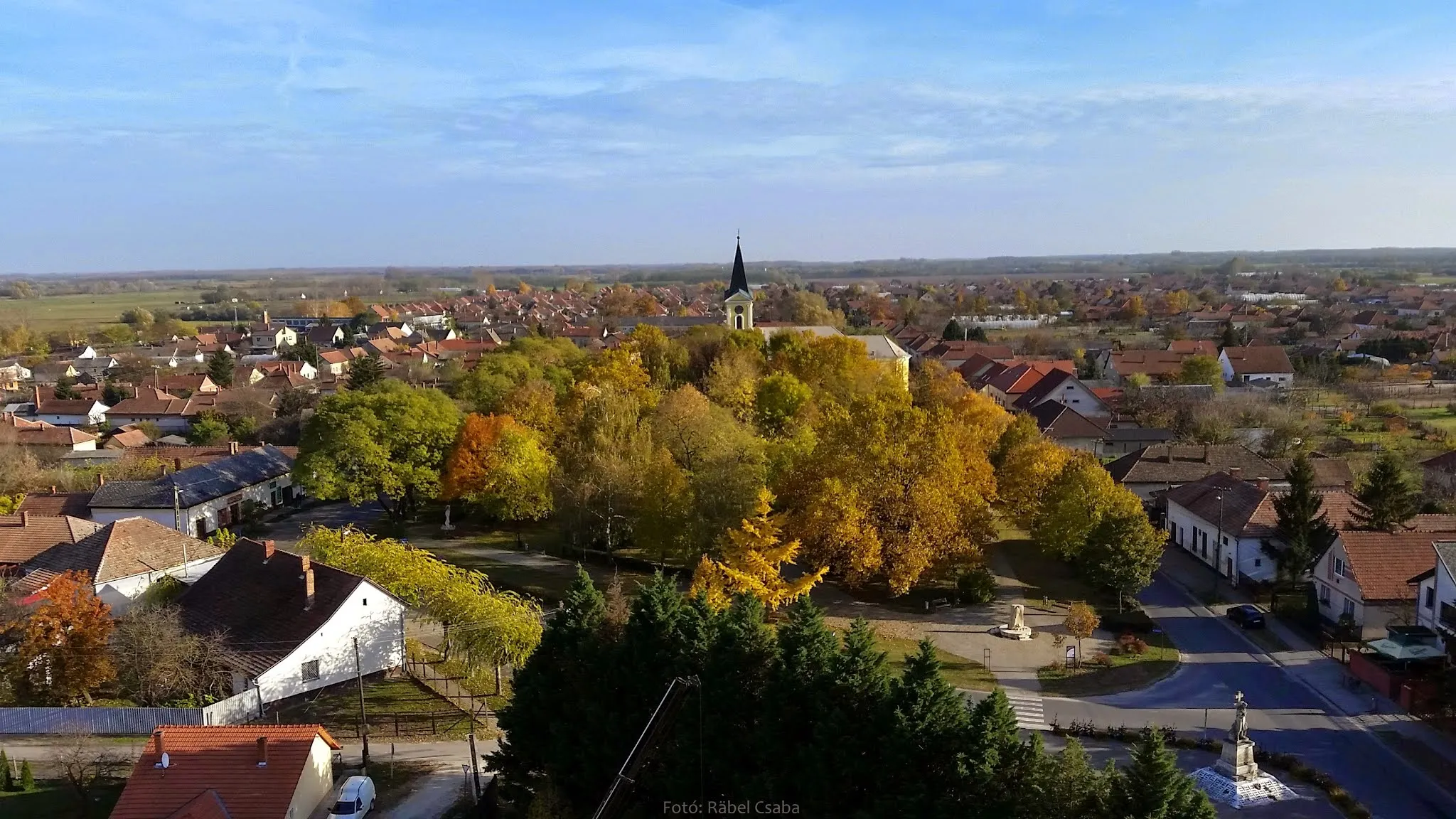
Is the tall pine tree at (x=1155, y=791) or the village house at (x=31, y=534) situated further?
the village house at (x=31, y=534)

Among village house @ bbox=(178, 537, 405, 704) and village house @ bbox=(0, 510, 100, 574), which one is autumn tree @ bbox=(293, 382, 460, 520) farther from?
village house @ bbox=(178, 537, 405, 704)

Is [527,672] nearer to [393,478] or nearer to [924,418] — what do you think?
[924,418]

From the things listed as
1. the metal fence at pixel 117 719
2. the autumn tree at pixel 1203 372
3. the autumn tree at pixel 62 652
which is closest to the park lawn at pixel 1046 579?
the metal fence at pixel 117 719

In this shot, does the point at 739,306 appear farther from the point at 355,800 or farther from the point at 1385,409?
the point at 355,800

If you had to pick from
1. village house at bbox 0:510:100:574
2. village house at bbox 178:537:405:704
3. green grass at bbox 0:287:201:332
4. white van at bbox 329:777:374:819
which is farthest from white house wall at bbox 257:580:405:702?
green grass at bbox 0:287:201:332

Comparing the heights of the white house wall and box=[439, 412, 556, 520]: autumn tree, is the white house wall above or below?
below

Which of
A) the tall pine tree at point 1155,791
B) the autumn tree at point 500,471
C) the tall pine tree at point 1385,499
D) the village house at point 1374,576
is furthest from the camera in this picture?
the autumn tree at point 500,471

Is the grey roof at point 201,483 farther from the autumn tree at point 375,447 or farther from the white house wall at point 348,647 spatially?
the white house wall at point 348,647
